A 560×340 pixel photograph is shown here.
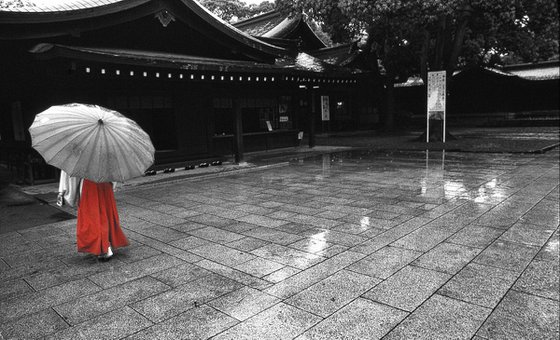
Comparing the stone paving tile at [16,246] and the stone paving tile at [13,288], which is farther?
the stone paving tile at [16,246]

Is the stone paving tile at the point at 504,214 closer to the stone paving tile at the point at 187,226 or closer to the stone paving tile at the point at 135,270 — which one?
the stone paving tile at the point at 187,226

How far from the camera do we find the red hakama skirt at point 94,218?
4973mm

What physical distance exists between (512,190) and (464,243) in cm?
419

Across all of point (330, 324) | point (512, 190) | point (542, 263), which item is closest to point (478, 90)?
point (512, 190)

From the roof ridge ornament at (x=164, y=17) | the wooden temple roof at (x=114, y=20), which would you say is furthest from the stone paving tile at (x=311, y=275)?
the roof ridge ornament at (x=164, y=17)

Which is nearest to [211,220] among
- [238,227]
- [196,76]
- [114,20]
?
[238,227]

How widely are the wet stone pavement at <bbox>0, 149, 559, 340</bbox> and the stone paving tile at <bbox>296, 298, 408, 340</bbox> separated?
0.02 metres

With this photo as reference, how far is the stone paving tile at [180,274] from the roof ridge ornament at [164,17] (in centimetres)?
991

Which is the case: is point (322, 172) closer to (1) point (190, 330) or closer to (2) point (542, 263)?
(2) point (542, 263)

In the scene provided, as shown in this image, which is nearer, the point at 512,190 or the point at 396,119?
the point at 512,190

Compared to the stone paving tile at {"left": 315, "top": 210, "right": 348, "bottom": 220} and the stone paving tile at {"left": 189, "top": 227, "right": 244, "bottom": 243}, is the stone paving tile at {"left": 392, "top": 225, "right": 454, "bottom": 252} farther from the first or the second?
the stone paving tile at {"left": 189, "top": 227, "right": 244, "bottom": 243}

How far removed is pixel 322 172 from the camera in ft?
39.7

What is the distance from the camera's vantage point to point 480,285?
13.7 ft

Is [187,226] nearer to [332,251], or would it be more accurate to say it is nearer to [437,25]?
[332,251]
